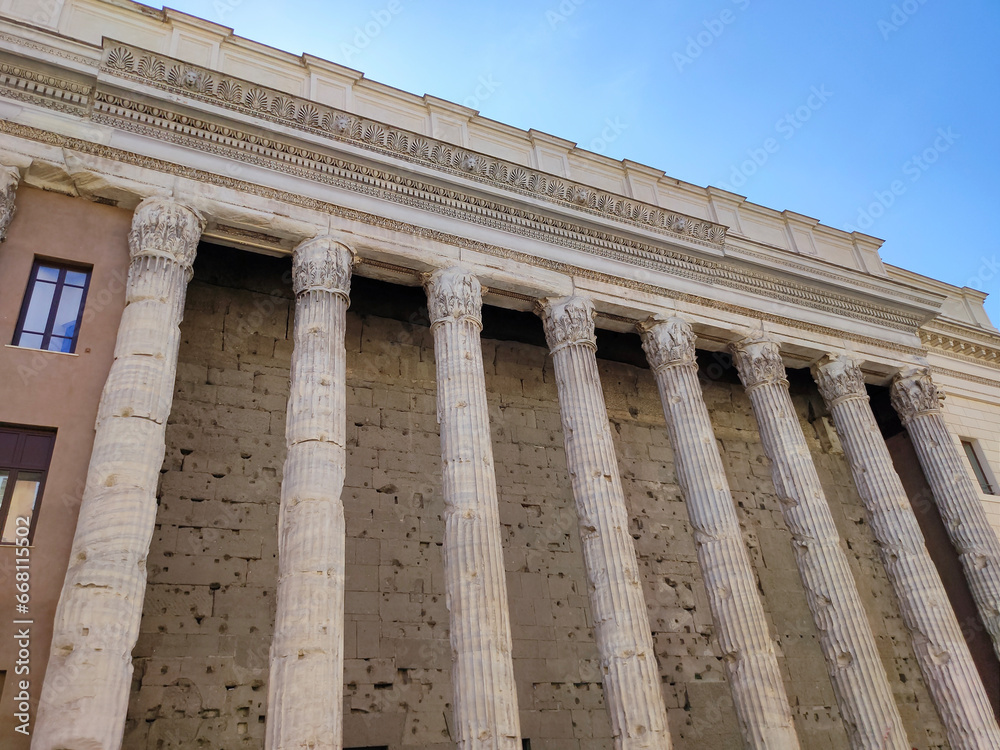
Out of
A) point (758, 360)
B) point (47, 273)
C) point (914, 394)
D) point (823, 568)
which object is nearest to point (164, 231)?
point (47, 273)

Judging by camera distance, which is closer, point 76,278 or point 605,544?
point 76,278

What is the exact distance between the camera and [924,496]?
13617mm

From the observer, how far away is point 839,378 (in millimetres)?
13219

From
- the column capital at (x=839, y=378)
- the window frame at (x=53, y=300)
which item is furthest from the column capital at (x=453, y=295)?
the column capital at (x=839, y=378)

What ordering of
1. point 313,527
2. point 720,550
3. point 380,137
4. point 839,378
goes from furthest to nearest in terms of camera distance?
point 839,378, point 380,137, point 720,550, point 313,527

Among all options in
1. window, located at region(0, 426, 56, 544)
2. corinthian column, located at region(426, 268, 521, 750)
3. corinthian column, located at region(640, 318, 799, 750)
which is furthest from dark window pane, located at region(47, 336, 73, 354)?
corinthian column, located at region(640, 318, 799, 750)

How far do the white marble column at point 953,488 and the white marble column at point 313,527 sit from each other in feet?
33.8

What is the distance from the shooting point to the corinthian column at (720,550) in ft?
30.2

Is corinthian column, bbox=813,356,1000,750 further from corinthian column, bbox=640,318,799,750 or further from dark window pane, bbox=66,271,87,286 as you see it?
dark window pane, bbox=66,271,87,286

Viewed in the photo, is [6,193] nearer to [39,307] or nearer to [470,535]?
[39,307]

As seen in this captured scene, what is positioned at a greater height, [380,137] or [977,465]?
[380,137]

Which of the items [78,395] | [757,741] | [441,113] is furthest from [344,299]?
[757,741]

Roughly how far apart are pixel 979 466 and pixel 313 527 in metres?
13.2

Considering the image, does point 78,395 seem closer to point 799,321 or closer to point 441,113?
point 441,113
